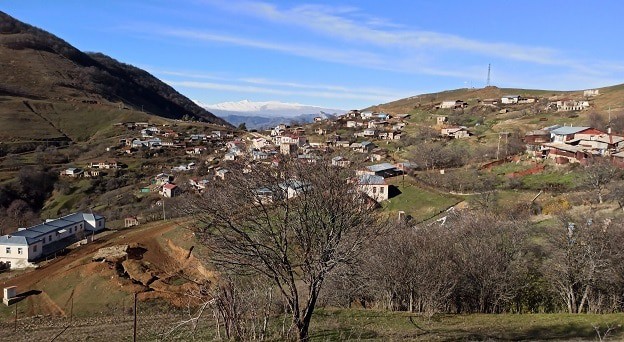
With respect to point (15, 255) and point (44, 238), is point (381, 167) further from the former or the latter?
point (15, 255)

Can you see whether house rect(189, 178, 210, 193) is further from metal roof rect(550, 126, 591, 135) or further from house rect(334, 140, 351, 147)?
metal roof rect(550, 126, 591, 135)

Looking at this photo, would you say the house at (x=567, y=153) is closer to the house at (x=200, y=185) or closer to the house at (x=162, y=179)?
the house at (x=200, y=185)

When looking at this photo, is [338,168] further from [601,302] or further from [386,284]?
[601,302]

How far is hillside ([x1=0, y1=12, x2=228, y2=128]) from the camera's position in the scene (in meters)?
121

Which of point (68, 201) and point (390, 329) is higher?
point (390, 329)

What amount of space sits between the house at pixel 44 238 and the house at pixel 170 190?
31.1 ft

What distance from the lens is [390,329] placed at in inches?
461

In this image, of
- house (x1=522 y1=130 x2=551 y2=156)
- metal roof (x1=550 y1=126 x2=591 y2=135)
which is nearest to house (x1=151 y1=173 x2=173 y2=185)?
house (x1=522 y1=130 x2=551 y2=156)

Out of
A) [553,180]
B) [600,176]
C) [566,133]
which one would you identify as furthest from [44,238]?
[566,133]

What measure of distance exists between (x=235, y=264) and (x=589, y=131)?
57101 mm

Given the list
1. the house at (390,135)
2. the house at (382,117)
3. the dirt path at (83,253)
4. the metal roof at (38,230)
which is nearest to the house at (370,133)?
the house at (390,135)

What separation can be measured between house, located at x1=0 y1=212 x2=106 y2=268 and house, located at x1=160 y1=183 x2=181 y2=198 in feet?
31.1

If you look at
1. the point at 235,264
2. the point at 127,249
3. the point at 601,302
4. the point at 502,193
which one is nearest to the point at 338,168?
the point at 235,264

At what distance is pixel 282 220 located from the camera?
898cm
